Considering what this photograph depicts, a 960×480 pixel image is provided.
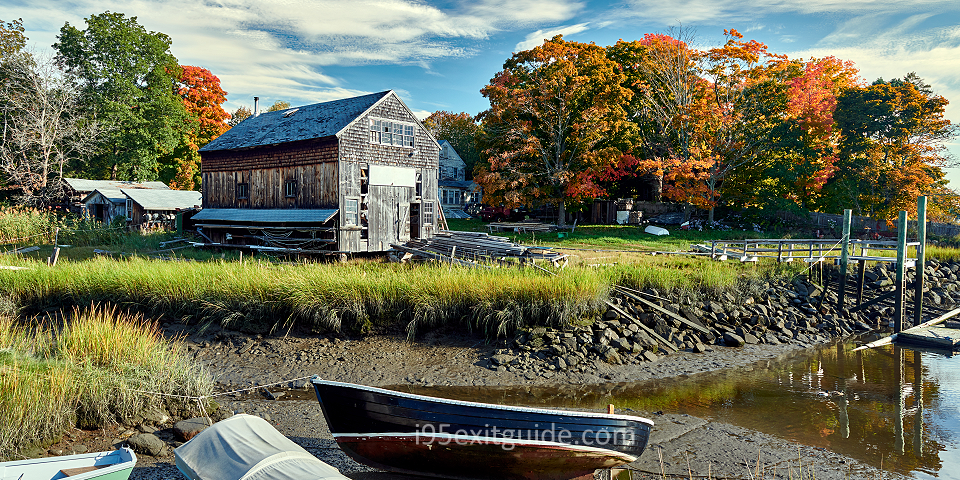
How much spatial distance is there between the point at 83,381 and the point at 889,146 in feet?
120

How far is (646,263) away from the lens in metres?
19.9

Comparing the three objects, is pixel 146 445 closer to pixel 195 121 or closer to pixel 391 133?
pixel 391 133

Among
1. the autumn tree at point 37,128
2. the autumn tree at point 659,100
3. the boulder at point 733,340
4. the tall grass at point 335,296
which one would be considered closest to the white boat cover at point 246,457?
the tall grass at point 335,296

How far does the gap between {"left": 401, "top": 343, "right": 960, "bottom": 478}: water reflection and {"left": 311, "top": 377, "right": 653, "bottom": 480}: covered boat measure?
10.2ft

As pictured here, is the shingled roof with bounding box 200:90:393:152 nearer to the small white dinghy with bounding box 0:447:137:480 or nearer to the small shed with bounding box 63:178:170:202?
the small shed with bounding box 63:178:170:202

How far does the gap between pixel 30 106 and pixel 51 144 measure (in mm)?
2961

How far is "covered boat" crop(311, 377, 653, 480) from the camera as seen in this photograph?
7.29 metres

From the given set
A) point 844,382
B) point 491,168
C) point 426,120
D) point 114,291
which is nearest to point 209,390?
point 114,291

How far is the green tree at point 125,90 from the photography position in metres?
38.1

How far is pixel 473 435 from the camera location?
7.32 metres

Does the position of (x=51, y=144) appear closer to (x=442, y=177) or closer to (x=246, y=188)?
(x=246, y=188)

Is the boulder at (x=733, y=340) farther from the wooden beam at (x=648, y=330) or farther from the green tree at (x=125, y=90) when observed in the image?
the green tree at (x=125, y=90)

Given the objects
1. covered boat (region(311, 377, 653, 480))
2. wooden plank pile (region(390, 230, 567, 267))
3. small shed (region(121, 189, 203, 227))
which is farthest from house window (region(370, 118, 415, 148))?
small shed (region(121, 189, 203, 227))

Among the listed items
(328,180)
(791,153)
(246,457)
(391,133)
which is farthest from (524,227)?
(246,457)
